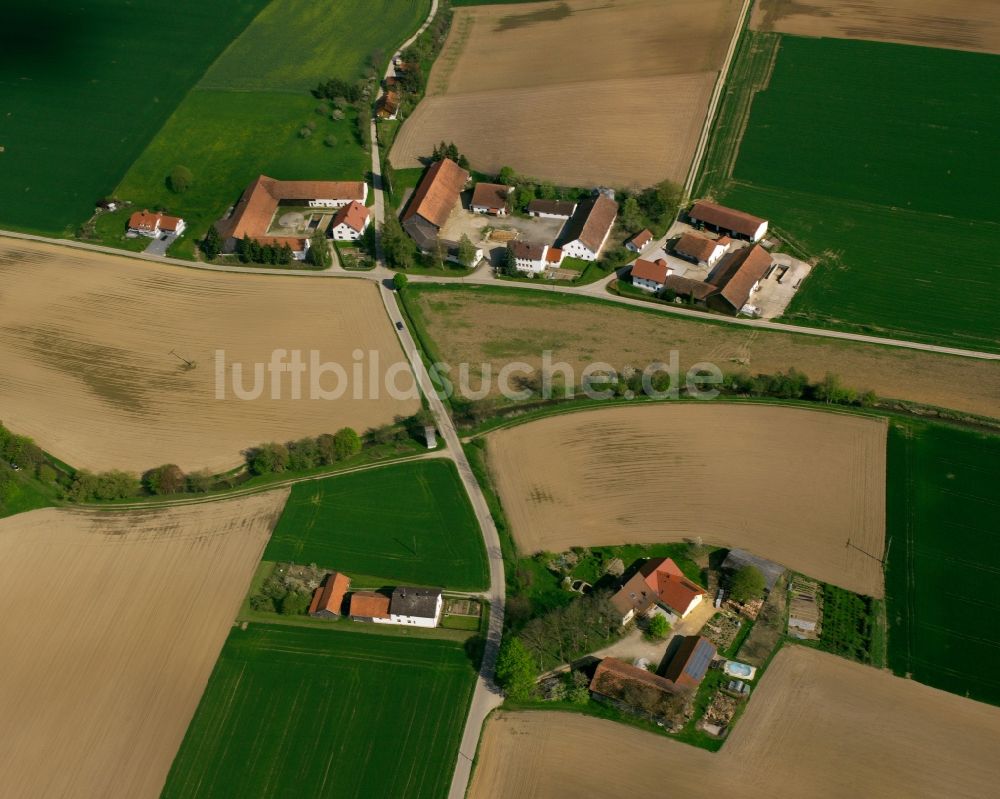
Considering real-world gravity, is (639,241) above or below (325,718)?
above

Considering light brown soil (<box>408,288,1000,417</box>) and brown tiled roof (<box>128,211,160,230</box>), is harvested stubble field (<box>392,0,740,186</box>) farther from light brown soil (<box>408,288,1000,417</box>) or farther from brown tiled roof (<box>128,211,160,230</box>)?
brown tiled roof (<box>128,211,160,230</box>)

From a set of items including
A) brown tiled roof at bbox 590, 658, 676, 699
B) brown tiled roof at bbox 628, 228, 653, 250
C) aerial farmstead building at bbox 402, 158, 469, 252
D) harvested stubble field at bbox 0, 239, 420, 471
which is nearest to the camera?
brown tiled roof at bbox 590, 658, 676, 699

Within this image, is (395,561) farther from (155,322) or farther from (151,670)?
(155,322)

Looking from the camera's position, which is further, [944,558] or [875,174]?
[875,174]

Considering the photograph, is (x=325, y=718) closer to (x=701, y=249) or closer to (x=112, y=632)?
(x=112, y=632)

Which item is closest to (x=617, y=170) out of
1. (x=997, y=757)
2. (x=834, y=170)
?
(x=834, y=170)

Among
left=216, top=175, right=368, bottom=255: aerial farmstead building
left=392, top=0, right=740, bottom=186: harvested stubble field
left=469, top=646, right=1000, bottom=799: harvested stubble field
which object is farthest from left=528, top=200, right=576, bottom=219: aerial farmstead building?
left=469, top=646, right=1000, bottom=799: harvested stubble field

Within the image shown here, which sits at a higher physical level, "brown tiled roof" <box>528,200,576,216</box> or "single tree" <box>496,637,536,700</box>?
"brown tiled roof" <box>528,200,576,216</box>

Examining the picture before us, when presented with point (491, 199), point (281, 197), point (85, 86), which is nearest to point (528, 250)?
point (491, 199)
